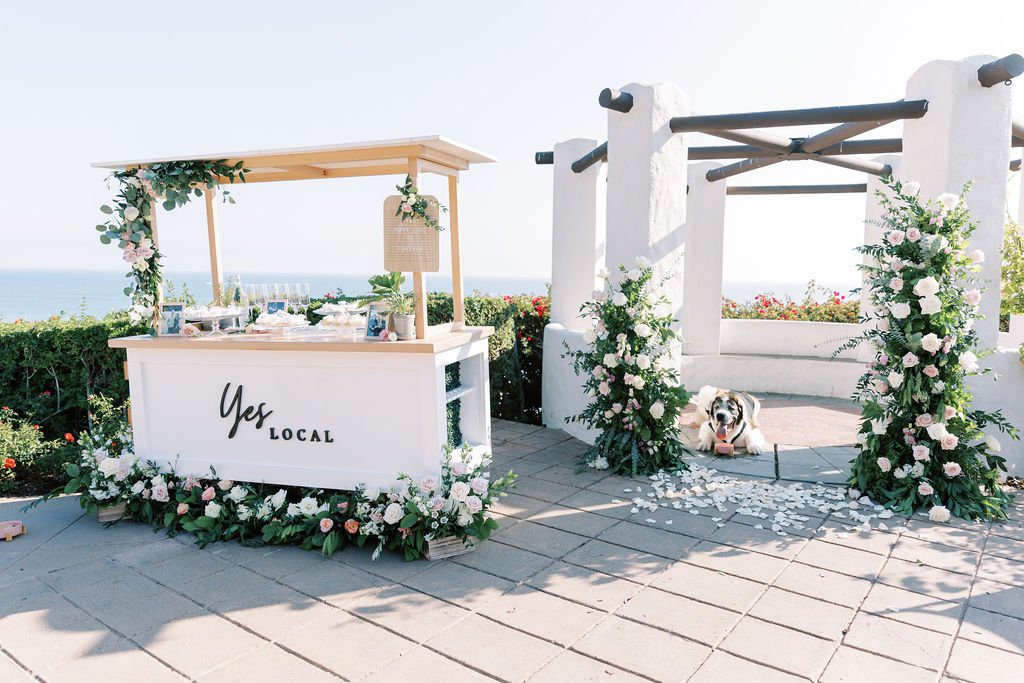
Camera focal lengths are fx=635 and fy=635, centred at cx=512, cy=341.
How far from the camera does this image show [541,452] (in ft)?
17.4

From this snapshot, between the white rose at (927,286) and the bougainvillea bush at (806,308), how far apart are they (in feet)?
17.4

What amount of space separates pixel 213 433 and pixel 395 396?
123 cm

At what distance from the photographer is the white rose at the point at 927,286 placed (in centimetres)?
361

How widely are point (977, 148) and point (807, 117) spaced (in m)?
1.07

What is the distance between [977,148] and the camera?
4.16m

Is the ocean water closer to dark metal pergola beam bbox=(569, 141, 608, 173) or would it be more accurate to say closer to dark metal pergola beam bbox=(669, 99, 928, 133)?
dark metal pergola beam bbox=(569, 141, 608, 173)

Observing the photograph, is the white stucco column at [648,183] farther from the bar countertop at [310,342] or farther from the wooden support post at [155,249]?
the wooden support post at [155,249]

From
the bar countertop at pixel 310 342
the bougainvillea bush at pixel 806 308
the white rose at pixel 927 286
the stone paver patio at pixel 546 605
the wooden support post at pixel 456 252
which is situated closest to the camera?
the stone paver patio at pixel 546 605

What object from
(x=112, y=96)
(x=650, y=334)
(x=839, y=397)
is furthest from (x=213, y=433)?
(x=112, y=96)

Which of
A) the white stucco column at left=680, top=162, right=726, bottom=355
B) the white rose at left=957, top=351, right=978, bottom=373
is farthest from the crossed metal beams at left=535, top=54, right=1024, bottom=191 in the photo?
the white rose at left=957, top=351, right=978, bottom=373

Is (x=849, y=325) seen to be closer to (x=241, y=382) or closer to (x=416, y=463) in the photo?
(x=416, y=463)

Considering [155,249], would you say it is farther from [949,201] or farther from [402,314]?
[949,201]

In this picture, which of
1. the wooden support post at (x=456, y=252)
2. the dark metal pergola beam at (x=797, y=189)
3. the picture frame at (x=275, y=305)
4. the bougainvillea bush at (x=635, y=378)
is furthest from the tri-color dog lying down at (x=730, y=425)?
the dark metal pergola beam at (x=797, y=189)

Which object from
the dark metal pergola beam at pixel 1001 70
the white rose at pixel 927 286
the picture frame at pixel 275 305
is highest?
the dark metal pergola beam at pixel 1001 70
